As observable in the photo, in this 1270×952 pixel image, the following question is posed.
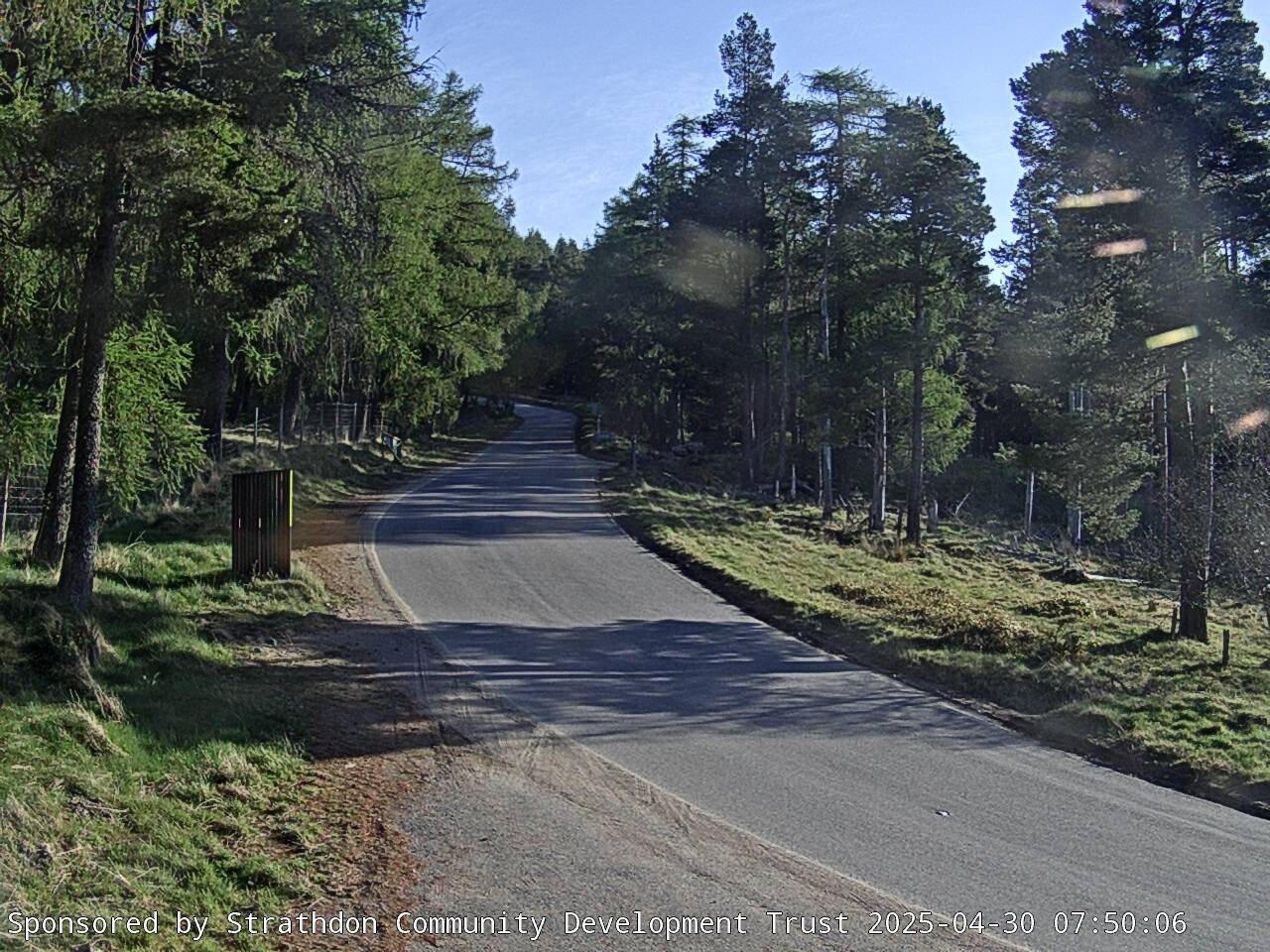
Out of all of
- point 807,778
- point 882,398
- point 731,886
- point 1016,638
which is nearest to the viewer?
point 731,886

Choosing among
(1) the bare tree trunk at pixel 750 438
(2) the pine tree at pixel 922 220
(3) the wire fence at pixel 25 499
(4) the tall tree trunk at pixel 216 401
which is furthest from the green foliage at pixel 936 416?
(3) the wire fence at pixel 25 499

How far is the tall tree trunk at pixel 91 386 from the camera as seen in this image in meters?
10.4

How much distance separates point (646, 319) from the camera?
139 feet

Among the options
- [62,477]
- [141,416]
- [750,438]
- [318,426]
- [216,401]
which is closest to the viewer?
[62,477]

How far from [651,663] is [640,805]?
455 cm

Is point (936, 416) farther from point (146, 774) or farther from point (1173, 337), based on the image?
point (146, 774)

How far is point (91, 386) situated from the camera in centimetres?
1067

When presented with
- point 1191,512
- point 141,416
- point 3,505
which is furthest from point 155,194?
point 1191,512

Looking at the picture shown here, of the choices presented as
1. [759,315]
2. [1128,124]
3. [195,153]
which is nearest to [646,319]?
[759,315]

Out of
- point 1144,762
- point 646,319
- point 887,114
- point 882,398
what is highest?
point 887,114

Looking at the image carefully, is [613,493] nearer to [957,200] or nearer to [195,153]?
[957,200]

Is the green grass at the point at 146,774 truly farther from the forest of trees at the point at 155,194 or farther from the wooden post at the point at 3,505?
the wooden post at the point at 3,505

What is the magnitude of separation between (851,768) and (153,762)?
5.11 metres

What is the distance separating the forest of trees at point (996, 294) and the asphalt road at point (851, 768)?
680 cm
